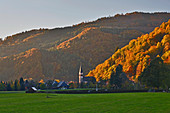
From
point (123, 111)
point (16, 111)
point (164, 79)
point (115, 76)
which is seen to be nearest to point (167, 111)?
point (123, 111)

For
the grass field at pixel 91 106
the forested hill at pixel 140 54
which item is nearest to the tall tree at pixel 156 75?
the grass field at pixel 91 106

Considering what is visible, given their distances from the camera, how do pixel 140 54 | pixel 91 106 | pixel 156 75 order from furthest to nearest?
pixel 140 54, pixel 156 75, pixel 91 106

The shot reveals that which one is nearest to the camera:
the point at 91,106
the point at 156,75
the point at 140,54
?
the point at 91,106

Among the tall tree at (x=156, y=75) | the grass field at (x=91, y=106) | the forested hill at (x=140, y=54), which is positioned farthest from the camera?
the forested hill at (x=140, y=54)

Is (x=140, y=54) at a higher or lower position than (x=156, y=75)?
higher

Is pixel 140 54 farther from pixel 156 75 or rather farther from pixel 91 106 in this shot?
pixel 91 106

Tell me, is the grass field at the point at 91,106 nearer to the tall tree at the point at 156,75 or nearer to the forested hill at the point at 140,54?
the tall tree at the point at 156,75

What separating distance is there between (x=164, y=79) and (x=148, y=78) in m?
4.86

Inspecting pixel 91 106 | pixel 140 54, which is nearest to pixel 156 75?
pixel 91 106

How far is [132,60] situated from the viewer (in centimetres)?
17000

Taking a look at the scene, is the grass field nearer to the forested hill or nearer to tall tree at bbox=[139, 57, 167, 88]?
tall tree at bbox=[139, 57, 167, 88]

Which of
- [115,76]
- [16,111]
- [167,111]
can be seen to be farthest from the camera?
[115,76]

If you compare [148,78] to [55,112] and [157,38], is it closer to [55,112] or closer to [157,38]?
[55,112]

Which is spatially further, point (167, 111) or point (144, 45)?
point (144, 45)
